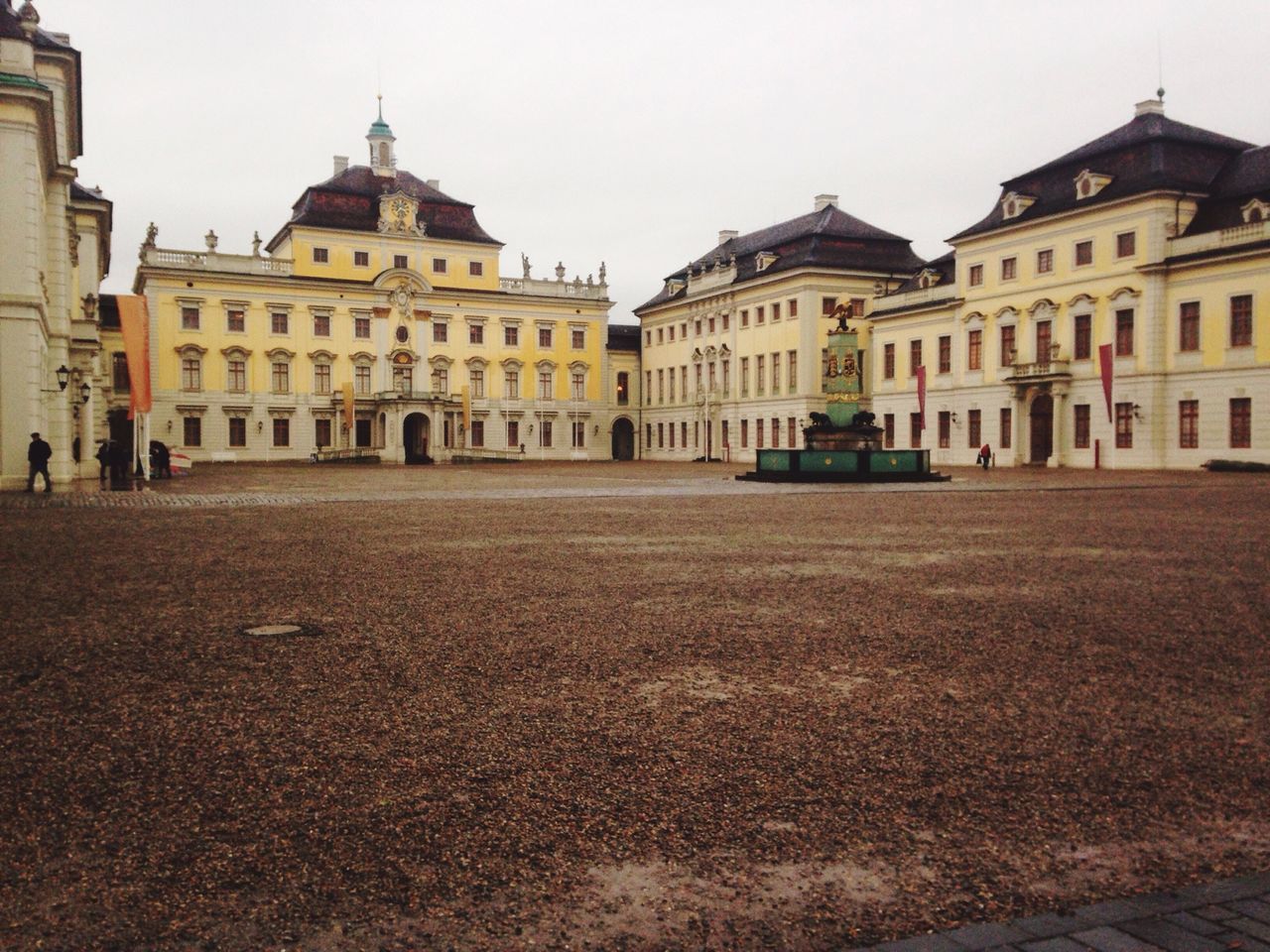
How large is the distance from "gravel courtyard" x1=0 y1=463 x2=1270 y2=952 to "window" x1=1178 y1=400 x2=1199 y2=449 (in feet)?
121

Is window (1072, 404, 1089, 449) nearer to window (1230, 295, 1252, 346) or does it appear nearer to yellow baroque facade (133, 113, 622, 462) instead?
window (1230, 295, 1252, 346)

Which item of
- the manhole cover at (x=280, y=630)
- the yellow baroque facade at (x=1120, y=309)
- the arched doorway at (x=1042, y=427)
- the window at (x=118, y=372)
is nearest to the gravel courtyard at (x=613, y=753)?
the manhole cover at (x=280, y=630)

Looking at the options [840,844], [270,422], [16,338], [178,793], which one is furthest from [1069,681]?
[270,422]

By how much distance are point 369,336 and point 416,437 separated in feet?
22.8

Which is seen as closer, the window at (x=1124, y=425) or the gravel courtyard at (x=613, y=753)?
the gravel courtyard at (x=613, y=753)

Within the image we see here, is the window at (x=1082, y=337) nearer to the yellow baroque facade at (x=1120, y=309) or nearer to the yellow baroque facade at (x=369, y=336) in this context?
the yellow baroque facade at (x=1120, y=309)

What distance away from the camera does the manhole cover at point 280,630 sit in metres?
7.06

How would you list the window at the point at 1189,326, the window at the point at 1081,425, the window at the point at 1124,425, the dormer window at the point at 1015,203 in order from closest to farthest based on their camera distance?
1. the window at the point at 1189,326
2. the window at the point at 1124,425
3. the window at the point at 1081,425
4. the dormer window at the point at 1015,203

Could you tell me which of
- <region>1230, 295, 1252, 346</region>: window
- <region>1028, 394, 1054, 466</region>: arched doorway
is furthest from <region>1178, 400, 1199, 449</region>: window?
<region>1028, 394, 1054, 466</region>: arched doorway

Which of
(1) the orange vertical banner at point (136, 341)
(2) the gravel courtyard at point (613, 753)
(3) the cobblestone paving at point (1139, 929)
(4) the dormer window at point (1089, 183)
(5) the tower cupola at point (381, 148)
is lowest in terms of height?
(3) the cobblestone paving at point (1139, 929)

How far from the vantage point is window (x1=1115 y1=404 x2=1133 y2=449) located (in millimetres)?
45281

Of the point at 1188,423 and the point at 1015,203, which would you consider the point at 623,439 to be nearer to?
the point at 1015,203

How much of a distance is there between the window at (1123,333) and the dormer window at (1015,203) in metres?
7.27

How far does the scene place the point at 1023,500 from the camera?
22.0 metres
